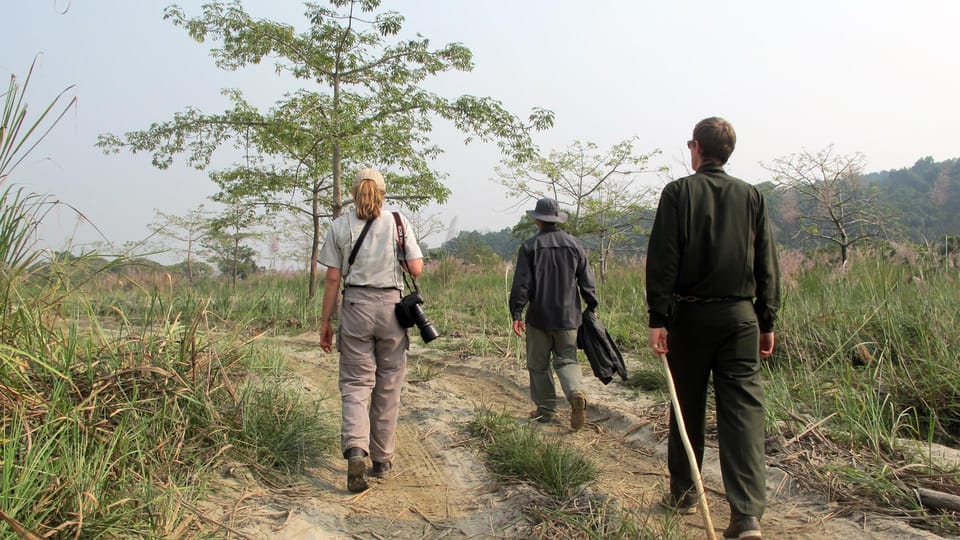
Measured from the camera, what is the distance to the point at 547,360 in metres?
5.33

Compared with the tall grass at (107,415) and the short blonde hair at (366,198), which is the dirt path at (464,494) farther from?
the short blonde hair at (366,198)

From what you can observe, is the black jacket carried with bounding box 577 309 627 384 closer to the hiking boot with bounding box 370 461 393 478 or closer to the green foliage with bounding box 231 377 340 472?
the hiking boot with bounding box 370 461 393 478

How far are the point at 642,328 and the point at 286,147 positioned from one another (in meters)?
5.89

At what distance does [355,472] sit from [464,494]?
68cm

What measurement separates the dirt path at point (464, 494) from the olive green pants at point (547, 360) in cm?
26

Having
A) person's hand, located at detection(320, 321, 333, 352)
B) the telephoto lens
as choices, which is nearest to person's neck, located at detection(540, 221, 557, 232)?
the telephoto lens

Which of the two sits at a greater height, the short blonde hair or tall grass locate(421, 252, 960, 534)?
the short blonde hair

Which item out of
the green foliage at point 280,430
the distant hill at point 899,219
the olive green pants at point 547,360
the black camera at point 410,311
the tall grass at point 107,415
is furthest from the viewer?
the distant hill at point 899,219

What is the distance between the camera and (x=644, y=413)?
5020mm

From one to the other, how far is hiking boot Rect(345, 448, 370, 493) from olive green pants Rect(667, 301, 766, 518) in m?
1.99

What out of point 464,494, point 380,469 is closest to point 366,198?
point 380,469

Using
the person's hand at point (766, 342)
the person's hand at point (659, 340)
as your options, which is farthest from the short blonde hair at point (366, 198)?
the person's hand at point (766, 342)

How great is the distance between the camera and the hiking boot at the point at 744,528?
279 centimetres

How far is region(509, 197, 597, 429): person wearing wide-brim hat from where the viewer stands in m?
5.20
